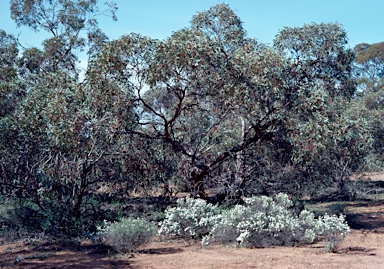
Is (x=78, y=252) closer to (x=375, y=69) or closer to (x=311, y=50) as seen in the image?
(x=311, y=50)

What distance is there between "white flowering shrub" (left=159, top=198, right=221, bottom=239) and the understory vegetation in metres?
0.03

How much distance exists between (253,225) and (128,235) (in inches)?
93.6

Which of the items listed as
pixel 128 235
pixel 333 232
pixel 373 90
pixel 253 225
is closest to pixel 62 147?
pixel 128 235

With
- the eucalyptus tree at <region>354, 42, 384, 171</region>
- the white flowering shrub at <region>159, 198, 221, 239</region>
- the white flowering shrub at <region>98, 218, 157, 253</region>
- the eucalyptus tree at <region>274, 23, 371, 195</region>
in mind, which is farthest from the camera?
the eucalyptus tree at <region>354, 42, 384, 171</region>

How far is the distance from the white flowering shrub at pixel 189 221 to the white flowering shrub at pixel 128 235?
913 mm

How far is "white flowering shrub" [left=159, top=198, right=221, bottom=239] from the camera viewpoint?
9797 millimetres

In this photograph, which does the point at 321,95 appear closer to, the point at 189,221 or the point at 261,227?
the point at 261,227

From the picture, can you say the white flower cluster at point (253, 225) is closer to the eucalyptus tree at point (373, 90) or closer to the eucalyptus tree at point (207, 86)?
the eucalyptus tree at point (207, 86)

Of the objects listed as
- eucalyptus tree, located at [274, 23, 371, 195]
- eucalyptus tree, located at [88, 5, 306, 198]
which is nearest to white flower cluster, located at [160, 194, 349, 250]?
eucalyptus tree, located at [274, 23, 371, 195]

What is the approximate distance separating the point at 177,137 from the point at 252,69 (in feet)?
11.9

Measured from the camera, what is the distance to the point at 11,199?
11648mm

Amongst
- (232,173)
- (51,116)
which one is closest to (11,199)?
(51,116)

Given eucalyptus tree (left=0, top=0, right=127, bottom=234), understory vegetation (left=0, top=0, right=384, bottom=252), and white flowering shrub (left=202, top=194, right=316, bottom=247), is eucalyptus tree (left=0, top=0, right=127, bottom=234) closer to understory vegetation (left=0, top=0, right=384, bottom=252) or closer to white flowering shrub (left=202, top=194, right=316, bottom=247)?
understory vegetation (left=0, top=0, right=384, bottom=252)

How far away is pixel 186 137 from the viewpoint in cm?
1358
